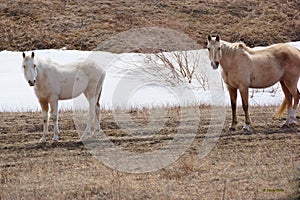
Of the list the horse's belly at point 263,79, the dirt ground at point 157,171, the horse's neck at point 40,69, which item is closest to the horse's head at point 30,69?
the horse's neck at point 40,69

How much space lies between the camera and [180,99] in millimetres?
22359

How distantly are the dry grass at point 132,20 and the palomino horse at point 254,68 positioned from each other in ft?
57.1

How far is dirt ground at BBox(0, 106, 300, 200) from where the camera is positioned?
936cm

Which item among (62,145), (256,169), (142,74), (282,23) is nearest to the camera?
(256,169)

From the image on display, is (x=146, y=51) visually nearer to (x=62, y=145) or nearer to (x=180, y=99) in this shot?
(x=180, y=99)

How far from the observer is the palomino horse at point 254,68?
14.5 meters

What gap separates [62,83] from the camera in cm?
1355

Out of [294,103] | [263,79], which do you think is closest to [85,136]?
[263,79]

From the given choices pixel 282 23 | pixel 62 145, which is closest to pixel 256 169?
pixel 62 145

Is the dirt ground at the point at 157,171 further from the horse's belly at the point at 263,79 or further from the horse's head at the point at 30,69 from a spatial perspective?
→ the horse's head at the point at 30,69

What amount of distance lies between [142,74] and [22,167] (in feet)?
53.0

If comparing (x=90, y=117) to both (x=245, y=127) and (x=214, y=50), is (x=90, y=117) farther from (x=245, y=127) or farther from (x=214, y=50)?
(x=245, y=127)

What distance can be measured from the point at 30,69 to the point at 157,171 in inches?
139

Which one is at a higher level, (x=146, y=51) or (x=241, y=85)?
(x=241, y=85)
